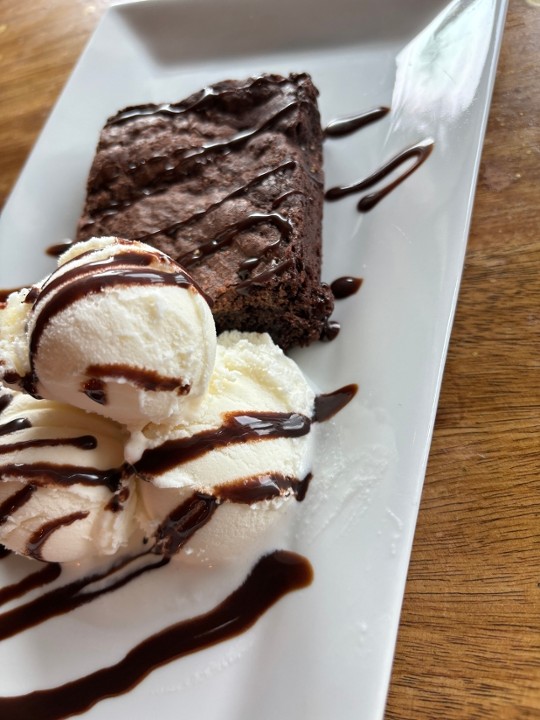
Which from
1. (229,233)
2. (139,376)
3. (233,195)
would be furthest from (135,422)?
(233,195)

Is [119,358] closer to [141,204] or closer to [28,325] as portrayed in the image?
[28,325]

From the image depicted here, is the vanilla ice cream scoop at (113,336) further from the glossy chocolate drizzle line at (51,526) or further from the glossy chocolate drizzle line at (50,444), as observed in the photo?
the glossy chocolate drizzle line at (51,526)

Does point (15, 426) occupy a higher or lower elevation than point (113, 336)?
lower

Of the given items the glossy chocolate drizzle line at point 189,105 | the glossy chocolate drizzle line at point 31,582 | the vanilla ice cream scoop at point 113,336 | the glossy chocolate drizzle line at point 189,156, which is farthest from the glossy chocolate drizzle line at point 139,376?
the glossy chocolate drizzle line at point 189,105

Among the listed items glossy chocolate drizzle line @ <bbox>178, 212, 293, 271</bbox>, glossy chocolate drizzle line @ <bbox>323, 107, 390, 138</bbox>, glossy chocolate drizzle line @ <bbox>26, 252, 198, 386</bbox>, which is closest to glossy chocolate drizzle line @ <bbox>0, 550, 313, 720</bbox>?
Result: glossy chocolate drizzle line @ <bbox>26, 252, 198, 386</bbox>

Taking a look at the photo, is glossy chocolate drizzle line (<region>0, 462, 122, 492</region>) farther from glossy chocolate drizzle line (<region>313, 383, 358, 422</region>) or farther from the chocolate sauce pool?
glossy chocolate drizzle line (<region>313, 383, 358, 422</region>)

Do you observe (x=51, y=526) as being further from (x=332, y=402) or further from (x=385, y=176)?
(x=385, y=176)
